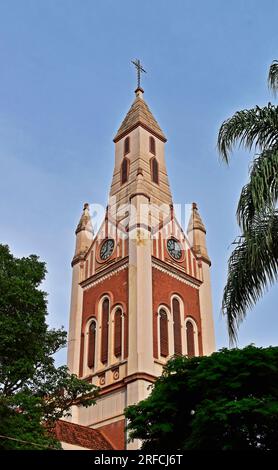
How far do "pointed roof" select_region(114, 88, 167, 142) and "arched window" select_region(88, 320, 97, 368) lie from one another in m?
13.2

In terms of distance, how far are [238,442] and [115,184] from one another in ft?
88.8

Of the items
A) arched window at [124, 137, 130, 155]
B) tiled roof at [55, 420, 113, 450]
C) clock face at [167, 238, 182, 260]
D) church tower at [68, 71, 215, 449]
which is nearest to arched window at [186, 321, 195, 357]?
church tower at [68, 71, 215, 449]

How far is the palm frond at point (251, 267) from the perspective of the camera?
10164 millimetres

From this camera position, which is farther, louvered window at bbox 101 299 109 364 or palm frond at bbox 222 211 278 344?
louvered window at bbox 101 299 109 364

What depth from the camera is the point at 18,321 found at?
1528 centimetres

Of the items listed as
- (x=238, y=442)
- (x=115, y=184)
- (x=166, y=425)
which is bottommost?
(x=238, y=442)

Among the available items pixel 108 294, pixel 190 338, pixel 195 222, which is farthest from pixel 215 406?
pixel 195 222

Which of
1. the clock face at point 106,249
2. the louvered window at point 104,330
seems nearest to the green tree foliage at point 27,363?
the louvered window at point 104,330

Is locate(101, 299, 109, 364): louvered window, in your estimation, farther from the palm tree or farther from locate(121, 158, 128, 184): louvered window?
the palm tree

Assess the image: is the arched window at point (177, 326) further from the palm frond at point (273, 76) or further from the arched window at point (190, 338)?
the palm frond at point (273, 76)

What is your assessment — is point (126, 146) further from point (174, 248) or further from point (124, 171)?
point (174, 248)

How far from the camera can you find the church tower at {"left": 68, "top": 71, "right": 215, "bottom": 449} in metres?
27.2

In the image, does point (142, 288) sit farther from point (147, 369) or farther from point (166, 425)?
point (166, 425)

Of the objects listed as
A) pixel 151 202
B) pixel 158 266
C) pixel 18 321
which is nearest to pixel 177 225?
pixel 151 202
